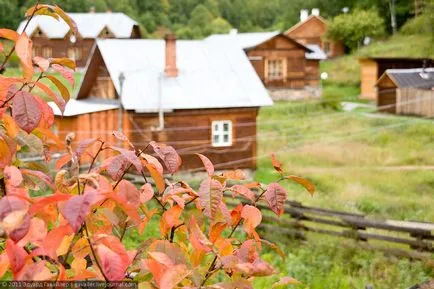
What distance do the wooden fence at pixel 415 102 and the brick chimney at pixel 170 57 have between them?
617cm

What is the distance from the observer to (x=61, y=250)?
1.58 m

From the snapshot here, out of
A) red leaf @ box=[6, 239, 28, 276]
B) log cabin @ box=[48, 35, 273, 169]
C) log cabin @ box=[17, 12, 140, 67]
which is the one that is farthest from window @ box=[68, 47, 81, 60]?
red leaf @ box=[6, 239, 28, 276]

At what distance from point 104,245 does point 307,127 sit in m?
21.7

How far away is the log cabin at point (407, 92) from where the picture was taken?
1653cm

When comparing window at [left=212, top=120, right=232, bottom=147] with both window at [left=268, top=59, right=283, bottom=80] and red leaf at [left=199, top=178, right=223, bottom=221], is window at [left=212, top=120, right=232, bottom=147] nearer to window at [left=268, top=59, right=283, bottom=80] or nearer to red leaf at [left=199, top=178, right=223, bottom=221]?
window at [left=268, top=59, right=283, bottom=80]

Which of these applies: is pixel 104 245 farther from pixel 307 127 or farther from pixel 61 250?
pixel 307 127

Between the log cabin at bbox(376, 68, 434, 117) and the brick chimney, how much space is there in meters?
6.20

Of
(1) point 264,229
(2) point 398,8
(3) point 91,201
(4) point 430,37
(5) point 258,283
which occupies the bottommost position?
(1) point 264,229

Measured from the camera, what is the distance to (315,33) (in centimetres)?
4003

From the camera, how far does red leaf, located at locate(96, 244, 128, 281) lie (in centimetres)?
136

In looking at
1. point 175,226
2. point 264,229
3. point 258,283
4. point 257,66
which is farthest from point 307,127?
point 175,226

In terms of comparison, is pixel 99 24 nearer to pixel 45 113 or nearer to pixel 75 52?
pixel 75 52

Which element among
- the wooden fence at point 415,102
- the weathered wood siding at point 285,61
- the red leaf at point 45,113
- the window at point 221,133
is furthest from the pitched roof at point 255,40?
the red leaf at point 45,113

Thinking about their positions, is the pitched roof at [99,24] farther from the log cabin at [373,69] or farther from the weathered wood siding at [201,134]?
the weathered wood siding at [201,134]
